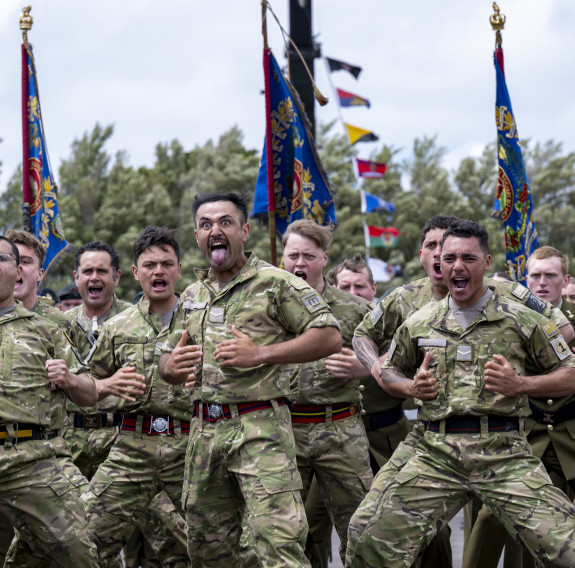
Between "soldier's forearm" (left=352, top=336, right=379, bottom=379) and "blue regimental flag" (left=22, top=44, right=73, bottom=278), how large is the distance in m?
4.07

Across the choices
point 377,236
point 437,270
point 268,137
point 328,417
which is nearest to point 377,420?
point 328,417

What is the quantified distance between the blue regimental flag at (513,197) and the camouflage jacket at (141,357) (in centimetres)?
379

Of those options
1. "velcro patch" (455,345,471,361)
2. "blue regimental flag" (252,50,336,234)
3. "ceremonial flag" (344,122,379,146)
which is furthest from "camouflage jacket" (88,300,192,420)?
"ceremonial flag" (344,122,379,146)

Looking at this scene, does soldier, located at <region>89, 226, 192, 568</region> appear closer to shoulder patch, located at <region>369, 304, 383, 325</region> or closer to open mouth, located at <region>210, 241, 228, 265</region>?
open mouth, located at <region>210, 241, 228, 265</region>

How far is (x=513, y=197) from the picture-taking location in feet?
29.9

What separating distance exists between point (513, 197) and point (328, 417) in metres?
3.47

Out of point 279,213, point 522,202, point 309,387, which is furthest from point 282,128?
point 309,387

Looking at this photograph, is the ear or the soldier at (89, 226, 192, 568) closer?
the ear

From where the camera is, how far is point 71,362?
5.82m

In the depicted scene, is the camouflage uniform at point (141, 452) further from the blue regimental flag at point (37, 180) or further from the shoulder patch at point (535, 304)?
the blue regimental flag at point (37, 180)

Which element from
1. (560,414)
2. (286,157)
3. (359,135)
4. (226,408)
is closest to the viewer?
(226,408)

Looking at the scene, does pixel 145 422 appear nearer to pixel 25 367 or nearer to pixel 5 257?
pixel 25 367

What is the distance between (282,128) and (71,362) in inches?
156

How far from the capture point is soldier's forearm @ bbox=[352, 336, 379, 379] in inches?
243
